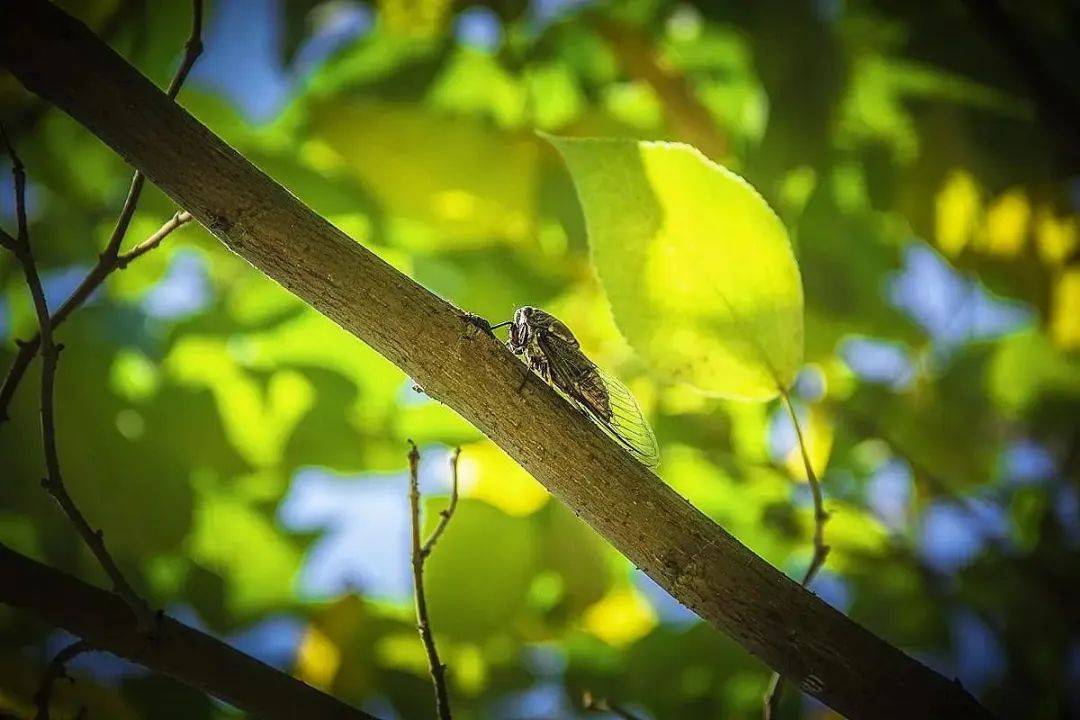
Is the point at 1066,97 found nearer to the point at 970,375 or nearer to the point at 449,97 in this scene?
the point at 970,375

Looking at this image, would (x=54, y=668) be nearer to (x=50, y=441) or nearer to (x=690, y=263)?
(x=50, y=441)

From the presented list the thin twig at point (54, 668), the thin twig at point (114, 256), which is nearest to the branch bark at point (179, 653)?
the thin twig at point (54, 668)

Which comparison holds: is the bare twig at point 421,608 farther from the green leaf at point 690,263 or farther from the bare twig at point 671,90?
the bare twig at point 671,90

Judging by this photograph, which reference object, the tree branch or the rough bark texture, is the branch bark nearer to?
the tree branch

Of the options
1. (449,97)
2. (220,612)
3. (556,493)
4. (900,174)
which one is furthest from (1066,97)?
(220,612)

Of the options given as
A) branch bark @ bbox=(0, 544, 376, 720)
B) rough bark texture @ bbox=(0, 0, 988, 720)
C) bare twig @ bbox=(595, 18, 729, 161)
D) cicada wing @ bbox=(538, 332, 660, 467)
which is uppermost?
bare twig @ bbox=(595, 18, 729, 161)

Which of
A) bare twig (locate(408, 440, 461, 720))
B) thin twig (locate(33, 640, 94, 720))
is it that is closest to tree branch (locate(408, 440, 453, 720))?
bare twig (locate(408, 440, 461, 720))

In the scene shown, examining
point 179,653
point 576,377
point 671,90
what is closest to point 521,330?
point 576,377
